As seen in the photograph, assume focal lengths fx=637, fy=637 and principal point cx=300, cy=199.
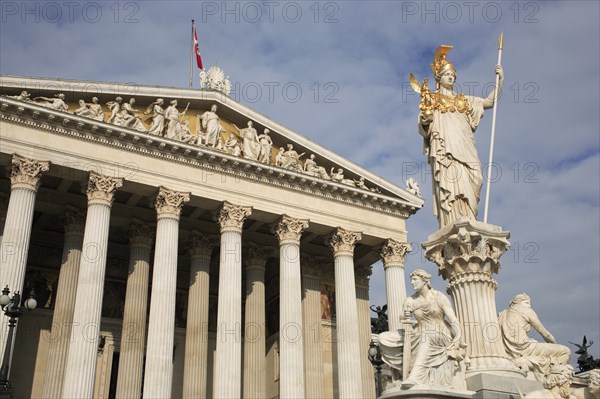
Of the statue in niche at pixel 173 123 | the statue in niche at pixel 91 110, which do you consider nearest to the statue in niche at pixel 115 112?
the statue in niche at pixel 91 110

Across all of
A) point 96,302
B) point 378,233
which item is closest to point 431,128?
point 96,302

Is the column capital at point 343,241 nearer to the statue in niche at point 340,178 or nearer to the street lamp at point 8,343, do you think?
the statue in niche at point 340,178

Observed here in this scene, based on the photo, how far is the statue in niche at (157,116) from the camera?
27.6 meters

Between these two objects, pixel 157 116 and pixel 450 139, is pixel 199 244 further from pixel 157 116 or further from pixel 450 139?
pixel 450 139

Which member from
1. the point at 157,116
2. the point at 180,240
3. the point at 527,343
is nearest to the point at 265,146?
the point at 157,116

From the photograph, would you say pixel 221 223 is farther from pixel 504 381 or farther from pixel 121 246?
pixel 504 381

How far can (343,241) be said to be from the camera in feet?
101

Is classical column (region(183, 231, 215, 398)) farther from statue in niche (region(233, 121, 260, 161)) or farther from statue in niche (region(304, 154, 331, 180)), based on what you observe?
statue in niche (region(304, 154, 331, 180))

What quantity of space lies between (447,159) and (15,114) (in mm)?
19631

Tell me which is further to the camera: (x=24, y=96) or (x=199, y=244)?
(x=199, y=244)

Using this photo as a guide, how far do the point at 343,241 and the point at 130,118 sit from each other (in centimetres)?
1143

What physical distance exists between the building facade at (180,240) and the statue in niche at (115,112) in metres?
0.10

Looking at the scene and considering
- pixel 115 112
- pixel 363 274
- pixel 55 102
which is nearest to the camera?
pixel 55 102

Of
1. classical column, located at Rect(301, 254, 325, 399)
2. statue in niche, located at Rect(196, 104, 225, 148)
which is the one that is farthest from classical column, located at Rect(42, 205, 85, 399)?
classical column, located at Rect(301, 254, 325, 399)
